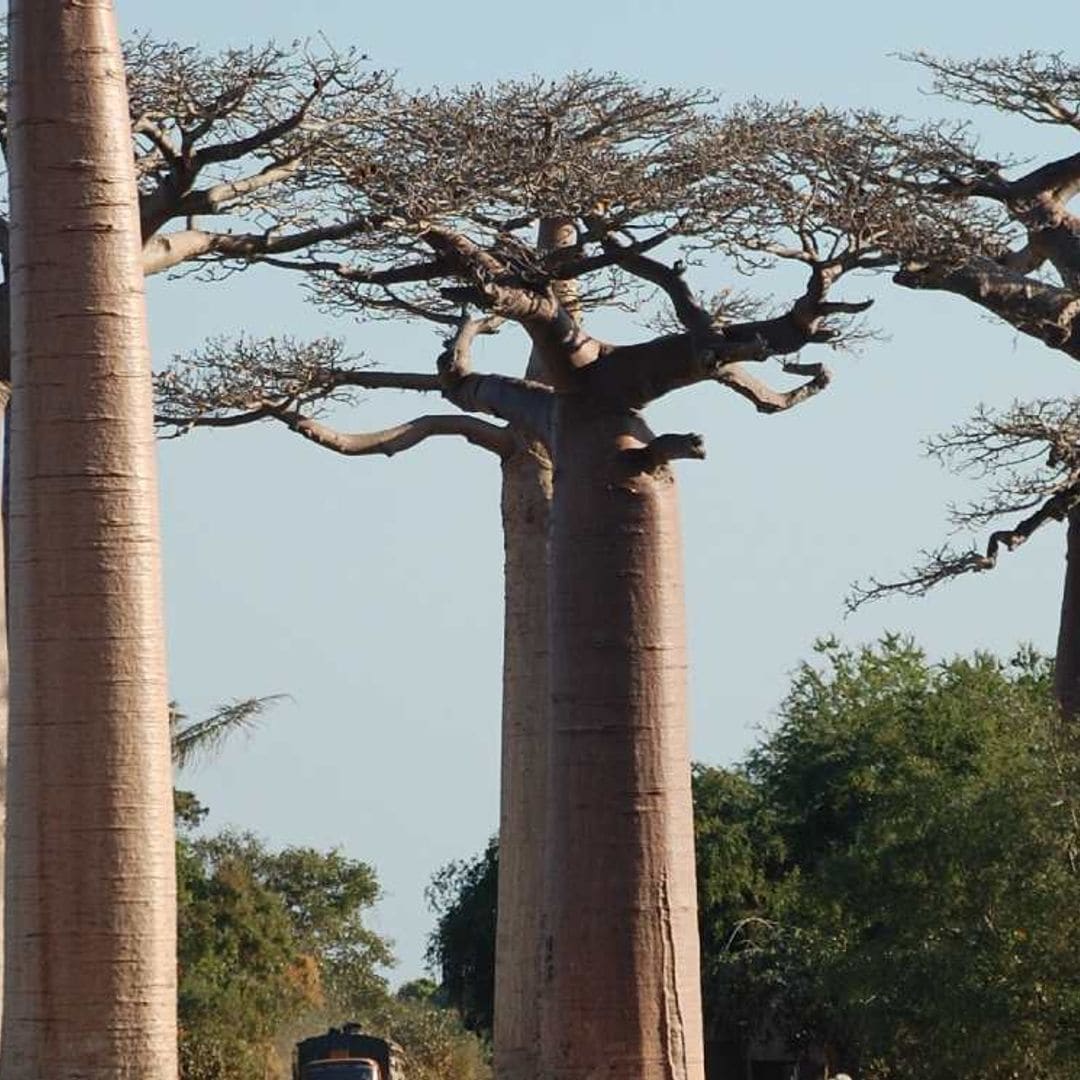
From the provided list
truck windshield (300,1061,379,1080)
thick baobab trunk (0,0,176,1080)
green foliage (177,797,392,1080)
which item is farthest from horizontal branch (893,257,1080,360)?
green foliage (177,797,392,1080)

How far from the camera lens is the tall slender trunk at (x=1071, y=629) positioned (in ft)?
38.1

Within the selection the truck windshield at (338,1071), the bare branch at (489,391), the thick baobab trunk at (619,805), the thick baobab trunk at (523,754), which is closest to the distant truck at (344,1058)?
the truck windshield at (338,1071)

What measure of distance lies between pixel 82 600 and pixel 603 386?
357cm

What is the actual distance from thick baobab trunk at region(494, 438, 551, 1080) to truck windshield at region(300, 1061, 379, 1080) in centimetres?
405

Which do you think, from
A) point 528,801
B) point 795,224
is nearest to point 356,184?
point 795,224

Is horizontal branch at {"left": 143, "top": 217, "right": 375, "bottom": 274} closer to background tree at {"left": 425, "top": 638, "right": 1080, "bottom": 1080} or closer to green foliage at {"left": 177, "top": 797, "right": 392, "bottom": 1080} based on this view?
background tree at {"left": 425, "top": 638, "right": 1080, "bottom": 1080}

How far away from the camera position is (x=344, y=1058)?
1473 centimetres

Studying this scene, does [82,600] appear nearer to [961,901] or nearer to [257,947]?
[961,901]

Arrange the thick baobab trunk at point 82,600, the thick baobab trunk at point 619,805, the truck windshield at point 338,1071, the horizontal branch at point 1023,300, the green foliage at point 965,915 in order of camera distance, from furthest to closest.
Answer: the truck windshield at point 338,1071 < the horizontal branch at point 1023,300 < the green foliage at point 965,915 < the thick baobab trunk at point 619,805 < the thick baobab trunk at point 82,600

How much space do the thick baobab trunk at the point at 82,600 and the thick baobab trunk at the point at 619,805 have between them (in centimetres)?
292

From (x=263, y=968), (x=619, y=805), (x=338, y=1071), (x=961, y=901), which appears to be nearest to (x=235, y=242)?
(x=619, y=805)

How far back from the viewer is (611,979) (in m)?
8.02

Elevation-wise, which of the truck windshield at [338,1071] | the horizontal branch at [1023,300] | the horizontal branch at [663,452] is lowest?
the truck windshield at [338,1071]

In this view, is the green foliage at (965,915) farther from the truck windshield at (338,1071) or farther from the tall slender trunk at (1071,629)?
the truck windshield at (338,1071)
